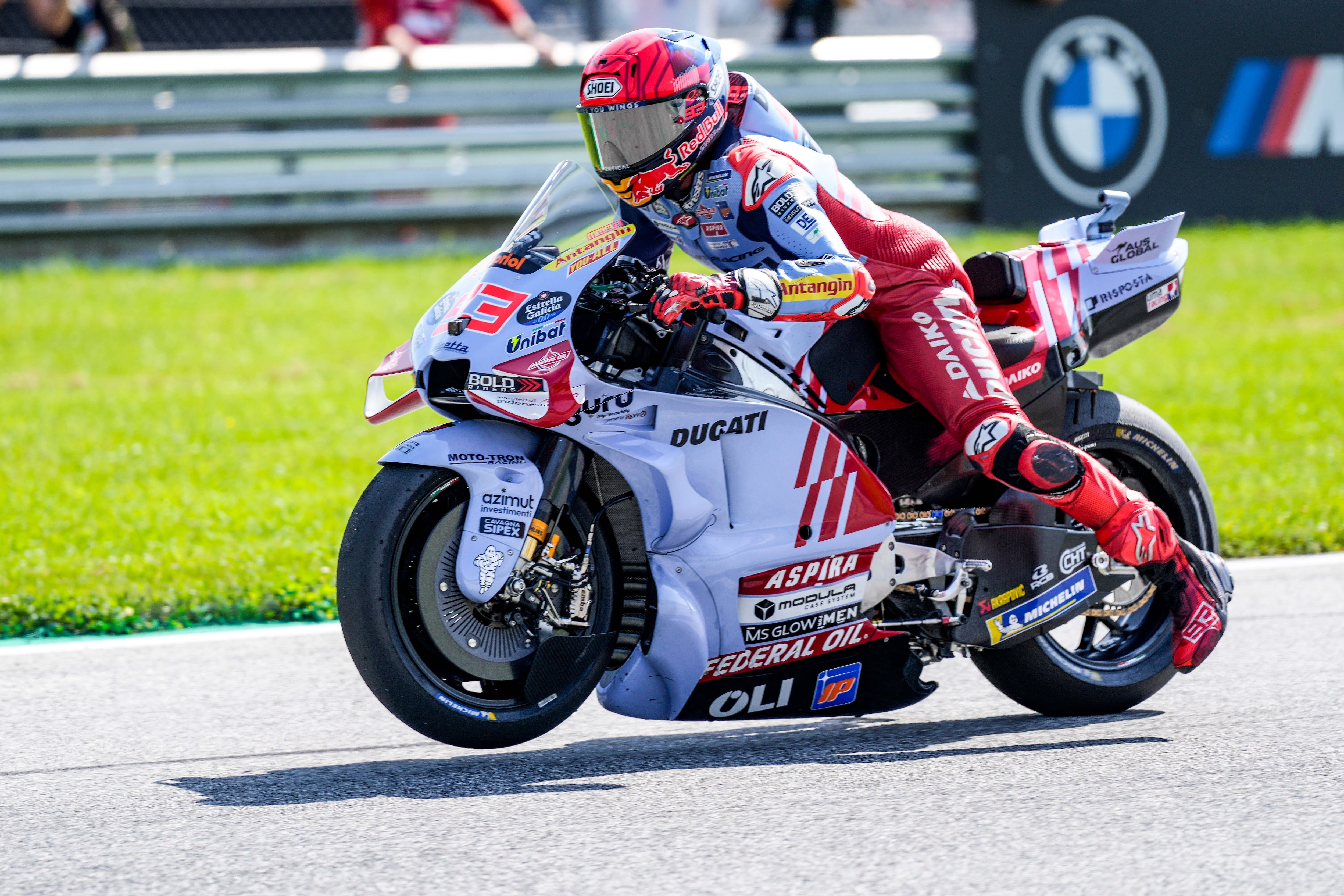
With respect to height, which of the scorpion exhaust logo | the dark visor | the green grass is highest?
the dark visor

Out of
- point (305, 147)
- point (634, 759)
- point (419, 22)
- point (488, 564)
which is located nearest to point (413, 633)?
point (488, 564)

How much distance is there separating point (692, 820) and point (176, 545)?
3.57m

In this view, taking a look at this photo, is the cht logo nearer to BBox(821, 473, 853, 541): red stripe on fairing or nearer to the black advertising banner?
BBox(821, 473, 853, 541): red stripe on fairing

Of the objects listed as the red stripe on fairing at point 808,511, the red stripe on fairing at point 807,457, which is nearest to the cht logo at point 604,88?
the red stripe on fairing at point 807,457

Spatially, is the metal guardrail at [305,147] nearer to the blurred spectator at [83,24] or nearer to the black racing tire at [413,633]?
the blurred spectator at [83,24]

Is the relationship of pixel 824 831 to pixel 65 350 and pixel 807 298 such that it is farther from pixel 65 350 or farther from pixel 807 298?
pixel 65 350

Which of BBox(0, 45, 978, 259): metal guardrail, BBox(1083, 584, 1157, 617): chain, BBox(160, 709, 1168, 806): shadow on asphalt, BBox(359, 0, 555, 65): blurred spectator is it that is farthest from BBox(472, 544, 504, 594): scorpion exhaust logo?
BBox(359, 0, 555, 65): blurred spectator

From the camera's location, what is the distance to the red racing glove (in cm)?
384

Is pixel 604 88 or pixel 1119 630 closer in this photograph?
pixel 604 88

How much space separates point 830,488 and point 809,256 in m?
0.61

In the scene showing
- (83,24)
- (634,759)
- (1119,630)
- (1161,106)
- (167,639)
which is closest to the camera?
(634,759)

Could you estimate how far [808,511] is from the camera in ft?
13.9

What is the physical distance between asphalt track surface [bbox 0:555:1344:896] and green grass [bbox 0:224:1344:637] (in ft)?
3.01

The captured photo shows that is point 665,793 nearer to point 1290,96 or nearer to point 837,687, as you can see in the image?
point 837,687
